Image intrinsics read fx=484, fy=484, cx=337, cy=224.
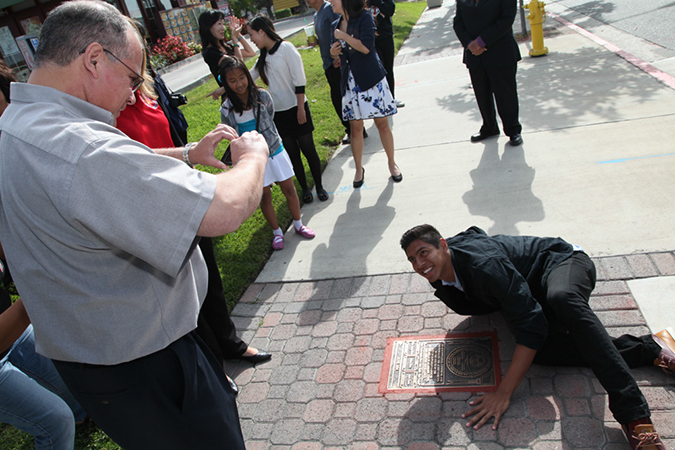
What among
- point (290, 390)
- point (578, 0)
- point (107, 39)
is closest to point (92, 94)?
point (107, 39)

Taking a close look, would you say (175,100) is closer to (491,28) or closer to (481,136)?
(491,28)

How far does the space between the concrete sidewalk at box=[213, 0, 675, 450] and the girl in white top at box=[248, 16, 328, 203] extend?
70cm

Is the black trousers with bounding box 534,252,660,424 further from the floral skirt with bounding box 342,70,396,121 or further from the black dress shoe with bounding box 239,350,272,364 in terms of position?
the floral skirt with bounding box 342,70,396,121

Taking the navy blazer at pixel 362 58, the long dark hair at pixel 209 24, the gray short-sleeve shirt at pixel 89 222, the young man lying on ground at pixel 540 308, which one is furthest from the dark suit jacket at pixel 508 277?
the long dark hair at pixel 209 24

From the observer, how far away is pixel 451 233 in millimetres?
4117

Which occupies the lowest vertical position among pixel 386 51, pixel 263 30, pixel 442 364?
pixel 442 364

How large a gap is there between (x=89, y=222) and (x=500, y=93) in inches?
194

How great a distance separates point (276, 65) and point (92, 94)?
3.64 m

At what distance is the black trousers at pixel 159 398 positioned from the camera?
1.56m

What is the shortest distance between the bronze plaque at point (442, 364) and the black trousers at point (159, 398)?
138 cm

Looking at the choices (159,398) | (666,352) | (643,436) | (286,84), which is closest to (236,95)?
(286,84)

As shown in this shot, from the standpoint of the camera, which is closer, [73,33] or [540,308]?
[73,33]

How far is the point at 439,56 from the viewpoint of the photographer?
10859mm

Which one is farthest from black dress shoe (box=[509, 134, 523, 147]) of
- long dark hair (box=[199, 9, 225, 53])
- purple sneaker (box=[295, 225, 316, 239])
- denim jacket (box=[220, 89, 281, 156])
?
long dark hair (box=[199, 9, 225, 53])
